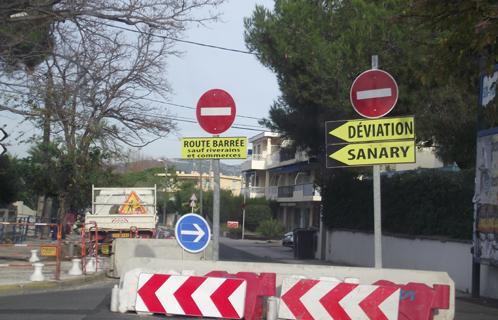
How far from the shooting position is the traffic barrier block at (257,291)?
963cm

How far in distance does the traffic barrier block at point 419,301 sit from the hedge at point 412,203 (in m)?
8.69

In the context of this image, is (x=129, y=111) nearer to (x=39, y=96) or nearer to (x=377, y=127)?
(x=39, y=96)

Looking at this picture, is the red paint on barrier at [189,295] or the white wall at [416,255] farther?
the white wall at [416,255]

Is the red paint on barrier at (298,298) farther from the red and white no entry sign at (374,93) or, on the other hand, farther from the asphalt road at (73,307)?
the red and white no entry sign at (374,93)

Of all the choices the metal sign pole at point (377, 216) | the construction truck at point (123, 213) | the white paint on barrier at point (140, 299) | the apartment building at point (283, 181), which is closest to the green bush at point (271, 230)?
the apartment building at point (283, 181)

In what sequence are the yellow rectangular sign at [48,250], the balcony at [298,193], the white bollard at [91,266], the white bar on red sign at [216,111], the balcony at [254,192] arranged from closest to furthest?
the white bar on red sign at [216,111] < the yellow rectangular sign at [48,250] < the white bollard at [91,266] < the balcony at [298,193] < the balcony at [254,192]

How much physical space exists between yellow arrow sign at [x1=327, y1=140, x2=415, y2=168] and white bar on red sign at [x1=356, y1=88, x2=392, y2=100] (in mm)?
586

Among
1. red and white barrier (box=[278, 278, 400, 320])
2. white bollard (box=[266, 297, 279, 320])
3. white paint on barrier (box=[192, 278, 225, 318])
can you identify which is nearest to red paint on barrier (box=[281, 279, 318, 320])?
red and white barrier (box=[278, 278, 400, 320])

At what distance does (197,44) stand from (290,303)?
15.5 meters

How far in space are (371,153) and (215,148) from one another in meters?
2.11

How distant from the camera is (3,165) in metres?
37.2

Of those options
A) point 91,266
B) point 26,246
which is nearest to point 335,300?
point 91,266

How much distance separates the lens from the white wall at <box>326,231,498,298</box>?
1714 cm

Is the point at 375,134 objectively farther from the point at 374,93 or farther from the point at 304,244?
the point at 304,244
